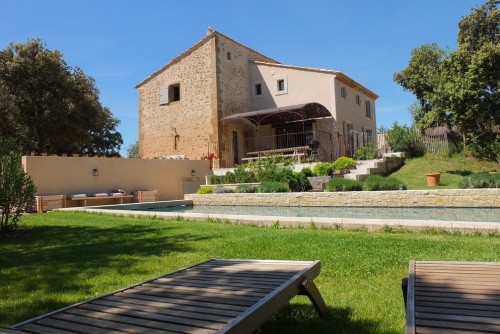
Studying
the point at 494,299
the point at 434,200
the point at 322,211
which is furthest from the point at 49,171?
the point at 494,299

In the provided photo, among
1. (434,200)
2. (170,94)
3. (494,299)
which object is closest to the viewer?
(494,299)

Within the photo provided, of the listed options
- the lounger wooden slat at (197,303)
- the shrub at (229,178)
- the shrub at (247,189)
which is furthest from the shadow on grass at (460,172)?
the lounger wooden slat at (197,303)

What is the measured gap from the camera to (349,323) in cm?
271

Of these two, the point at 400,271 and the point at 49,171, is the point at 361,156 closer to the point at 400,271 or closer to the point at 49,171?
the point at 49,171

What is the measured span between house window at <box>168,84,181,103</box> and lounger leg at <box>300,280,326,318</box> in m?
22.9

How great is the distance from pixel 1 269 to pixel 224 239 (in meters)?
2.92

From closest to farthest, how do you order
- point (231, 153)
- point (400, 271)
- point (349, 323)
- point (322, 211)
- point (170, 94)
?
point (349, 323)
point (400, 271)
point (322, 211)
point (231, 153)
point (170, 94)

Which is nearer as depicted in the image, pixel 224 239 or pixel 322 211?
pixel 224 239

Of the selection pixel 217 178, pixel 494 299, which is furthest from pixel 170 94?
pixel 494 299

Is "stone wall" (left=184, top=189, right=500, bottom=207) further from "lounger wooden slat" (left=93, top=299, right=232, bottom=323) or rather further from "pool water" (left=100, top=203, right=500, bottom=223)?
"lounger wooden slat" (left=93, top=299, right=232, bottom=323)

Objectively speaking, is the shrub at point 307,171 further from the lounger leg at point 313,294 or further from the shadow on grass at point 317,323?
the lounger leg at point 313,294

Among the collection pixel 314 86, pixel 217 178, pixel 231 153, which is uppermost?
pixel 314 86

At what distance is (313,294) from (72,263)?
3227 mm

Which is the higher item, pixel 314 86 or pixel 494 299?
pixel 314 86
